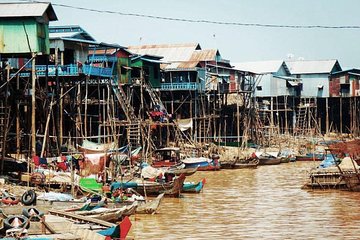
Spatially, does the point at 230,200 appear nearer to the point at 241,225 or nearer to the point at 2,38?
the point at 241,225

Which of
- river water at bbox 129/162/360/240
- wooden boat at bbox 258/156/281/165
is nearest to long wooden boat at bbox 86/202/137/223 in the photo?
river water at bbox 129/162/360/240

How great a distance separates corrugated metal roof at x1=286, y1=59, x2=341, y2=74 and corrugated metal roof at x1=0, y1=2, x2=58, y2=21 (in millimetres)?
40095

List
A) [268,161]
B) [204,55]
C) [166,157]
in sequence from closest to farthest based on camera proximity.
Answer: [166,157] → [268,161] → [204,55]

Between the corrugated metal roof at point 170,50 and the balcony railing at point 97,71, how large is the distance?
1689cm

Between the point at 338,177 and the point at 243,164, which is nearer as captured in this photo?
the point at 338,177

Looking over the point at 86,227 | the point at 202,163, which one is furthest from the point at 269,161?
the point at 86,227

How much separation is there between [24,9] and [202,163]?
15217 millimetres

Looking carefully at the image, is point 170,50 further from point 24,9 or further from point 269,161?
point 24,9

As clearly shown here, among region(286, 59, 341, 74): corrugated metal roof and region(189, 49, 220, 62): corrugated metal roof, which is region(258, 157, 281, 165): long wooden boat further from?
region(286, 59, 341, 74): corrugated metal roof

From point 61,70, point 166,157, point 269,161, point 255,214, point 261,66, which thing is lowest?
point 255,214

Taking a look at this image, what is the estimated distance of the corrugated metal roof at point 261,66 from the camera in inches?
2660

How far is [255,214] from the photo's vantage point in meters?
26.8

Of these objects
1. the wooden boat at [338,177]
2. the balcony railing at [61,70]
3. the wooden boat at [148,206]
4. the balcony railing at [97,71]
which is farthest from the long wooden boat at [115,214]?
the balcony railing at [97,71]

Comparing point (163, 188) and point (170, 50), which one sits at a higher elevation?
point (170, 50)
